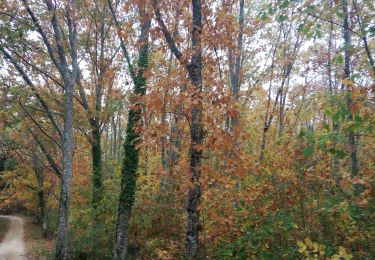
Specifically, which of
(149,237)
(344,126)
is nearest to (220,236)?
(149,237)

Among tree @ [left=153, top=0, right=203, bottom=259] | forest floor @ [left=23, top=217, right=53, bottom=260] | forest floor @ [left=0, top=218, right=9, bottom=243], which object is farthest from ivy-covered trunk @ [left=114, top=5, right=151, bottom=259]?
forest floor @ [left=0, top=218, right=9, bottom=243]

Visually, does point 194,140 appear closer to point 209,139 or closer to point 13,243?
point 209,139

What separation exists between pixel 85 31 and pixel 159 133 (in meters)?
12.3

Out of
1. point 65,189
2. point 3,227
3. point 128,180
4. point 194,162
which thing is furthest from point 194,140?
point 3,227

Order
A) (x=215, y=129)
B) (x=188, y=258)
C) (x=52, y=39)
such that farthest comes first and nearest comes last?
(x=52, y=39) → (x=188, y=258) → (x=215, y=129)

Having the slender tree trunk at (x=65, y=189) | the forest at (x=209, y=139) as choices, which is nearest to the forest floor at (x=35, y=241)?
the forest at (x=209, y=139)

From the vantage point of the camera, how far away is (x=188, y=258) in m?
5.42

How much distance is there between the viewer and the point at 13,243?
2238 cm

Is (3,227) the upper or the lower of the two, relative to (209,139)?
lower

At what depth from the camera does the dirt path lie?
1770cm

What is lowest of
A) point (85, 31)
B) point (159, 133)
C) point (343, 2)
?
point (159, 133)

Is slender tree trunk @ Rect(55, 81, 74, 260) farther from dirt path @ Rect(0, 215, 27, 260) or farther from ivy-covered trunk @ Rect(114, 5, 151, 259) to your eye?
dirt path @ Rect(0, 215, 27, 260)

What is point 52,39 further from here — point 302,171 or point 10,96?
point 302,171

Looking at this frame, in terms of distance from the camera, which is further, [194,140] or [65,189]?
[65,189]
